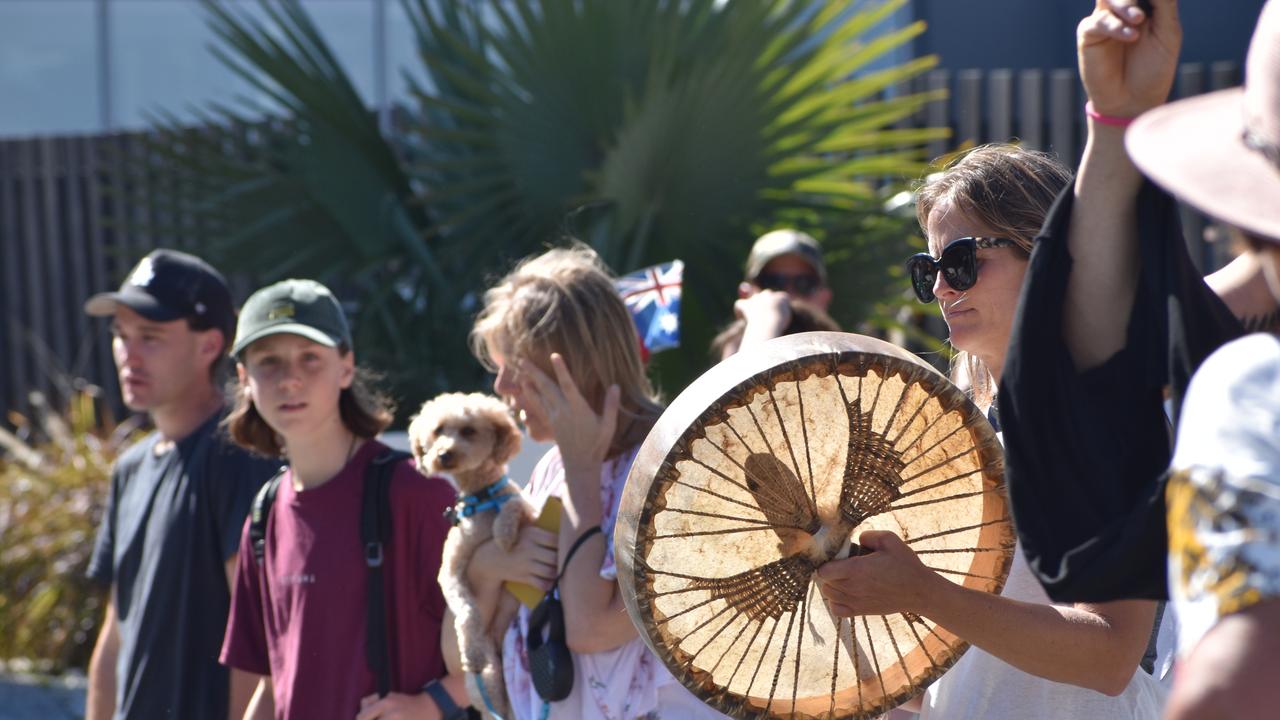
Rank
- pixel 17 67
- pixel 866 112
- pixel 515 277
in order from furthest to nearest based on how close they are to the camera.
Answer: pixel 17 67 → pixel 866 112 → pixel 515 277

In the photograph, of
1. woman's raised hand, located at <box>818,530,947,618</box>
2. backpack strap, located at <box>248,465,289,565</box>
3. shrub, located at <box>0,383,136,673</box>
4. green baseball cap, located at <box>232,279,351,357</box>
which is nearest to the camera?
woman's raised hand, located at <box>818,530,947,618</box>

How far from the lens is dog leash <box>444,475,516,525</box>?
9.32ft

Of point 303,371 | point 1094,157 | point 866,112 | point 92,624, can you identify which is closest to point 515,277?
point 303,371

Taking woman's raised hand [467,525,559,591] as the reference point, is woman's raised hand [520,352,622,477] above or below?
above

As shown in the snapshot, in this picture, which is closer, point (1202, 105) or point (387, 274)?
point (1202, 105)

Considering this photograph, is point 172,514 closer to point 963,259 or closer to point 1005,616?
point 963,259

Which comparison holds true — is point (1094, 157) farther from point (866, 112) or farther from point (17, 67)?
point (17, 67)

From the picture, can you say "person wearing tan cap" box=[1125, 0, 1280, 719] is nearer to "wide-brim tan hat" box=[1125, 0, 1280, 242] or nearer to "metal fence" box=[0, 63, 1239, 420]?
"wide-brim tan hat" box=[1125, 0, 1280, 242]

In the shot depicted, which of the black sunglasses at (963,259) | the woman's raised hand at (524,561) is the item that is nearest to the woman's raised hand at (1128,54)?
the black sunglasses at (963,259)

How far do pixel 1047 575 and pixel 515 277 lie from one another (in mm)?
1739

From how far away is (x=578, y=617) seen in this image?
2.52 m

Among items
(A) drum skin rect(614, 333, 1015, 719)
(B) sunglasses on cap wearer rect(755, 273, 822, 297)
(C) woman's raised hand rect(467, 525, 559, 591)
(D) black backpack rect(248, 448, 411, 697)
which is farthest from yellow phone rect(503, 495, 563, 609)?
(B) sunglasses on cap wearer rect(755, 273, 822, 297)

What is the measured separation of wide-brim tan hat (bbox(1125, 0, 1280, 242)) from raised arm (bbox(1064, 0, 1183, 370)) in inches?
4.9

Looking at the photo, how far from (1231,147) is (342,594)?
2230 millimetres
